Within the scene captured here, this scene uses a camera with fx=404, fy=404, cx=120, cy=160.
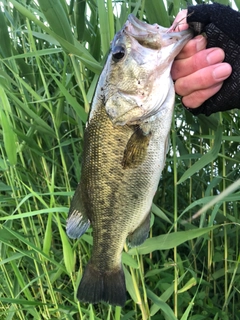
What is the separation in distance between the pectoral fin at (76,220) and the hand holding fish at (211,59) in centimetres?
43

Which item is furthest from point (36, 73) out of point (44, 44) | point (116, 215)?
point (116, 215)

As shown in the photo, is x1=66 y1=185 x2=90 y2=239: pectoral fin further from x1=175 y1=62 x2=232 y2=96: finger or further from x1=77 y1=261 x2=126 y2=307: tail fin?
x1=175 y1=62 x2=232 y2=96: finger

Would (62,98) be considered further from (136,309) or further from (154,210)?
(136,309)

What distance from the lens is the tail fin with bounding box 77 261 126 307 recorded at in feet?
3.95

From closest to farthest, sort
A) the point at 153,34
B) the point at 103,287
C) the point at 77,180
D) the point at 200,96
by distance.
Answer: the point at 153,34
the point at 200,96
the point at 103,287
the point at 77,180

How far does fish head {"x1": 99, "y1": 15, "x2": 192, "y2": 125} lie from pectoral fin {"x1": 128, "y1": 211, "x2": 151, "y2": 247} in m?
0.30

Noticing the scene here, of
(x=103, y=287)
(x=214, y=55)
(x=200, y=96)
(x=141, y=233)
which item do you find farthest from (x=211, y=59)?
(x=103, y=287)

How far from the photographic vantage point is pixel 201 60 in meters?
1.02

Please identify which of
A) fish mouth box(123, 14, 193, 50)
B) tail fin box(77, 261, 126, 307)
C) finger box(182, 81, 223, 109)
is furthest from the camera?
tail fin box(77, 261, 126, 307)

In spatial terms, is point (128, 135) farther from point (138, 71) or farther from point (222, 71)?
point (222, 71)

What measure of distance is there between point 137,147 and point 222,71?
288 millimetres

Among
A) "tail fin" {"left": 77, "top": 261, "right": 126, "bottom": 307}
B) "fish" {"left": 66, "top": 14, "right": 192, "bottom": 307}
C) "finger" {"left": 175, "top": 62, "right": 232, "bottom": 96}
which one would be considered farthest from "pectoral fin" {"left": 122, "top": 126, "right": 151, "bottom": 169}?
"tail fin" {"left": 77, "top": 261, "right": 126, "bottom": 307}

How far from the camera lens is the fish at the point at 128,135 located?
1004 mm

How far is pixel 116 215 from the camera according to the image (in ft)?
3.71
